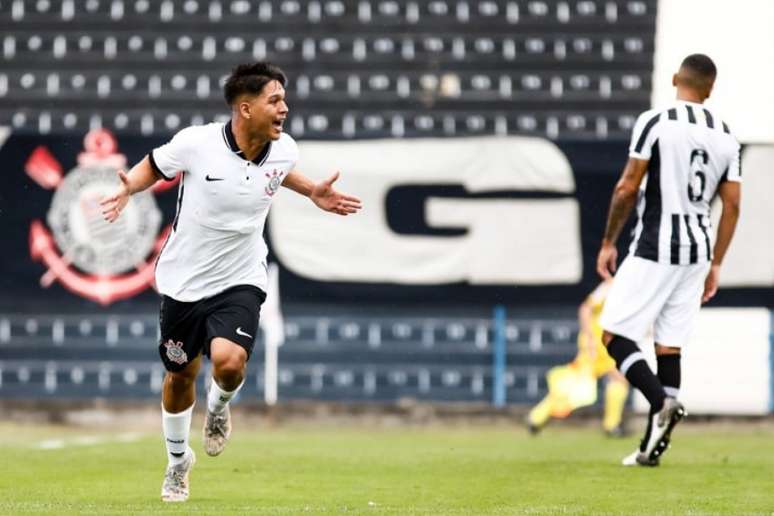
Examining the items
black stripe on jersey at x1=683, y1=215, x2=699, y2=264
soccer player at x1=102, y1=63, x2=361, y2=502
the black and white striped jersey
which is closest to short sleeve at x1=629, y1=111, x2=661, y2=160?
the black and white striped jersey

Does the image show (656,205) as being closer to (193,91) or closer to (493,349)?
(493,349)

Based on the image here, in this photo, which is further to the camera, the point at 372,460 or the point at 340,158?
the point at 340,158

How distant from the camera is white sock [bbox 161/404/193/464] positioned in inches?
296

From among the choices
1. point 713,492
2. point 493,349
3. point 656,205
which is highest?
point 656,205

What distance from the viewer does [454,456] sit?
10570 mm

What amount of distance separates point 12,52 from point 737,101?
6.19m

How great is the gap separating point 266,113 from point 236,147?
0.64 feet

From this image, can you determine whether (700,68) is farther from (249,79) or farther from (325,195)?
(249,79)

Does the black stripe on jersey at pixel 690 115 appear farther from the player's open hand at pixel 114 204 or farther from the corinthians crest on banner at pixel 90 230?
the corinthians crest on banner at pixel 90 230

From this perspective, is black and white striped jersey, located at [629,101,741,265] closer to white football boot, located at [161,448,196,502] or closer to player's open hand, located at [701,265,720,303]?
player's open hand, located at [701,265,720,303]

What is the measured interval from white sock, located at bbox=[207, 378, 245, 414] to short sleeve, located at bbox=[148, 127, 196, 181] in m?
0.91

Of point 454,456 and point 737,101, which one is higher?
point 737,101

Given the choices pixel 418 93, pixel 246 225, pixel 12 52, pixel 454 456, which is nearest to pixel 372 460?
pixel 454 456

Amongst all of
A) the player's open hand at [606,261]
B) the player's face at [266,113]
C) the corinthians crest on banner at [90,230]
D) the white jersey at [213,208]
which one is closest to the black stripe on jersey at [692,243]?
the player's open hand at [606,261]
